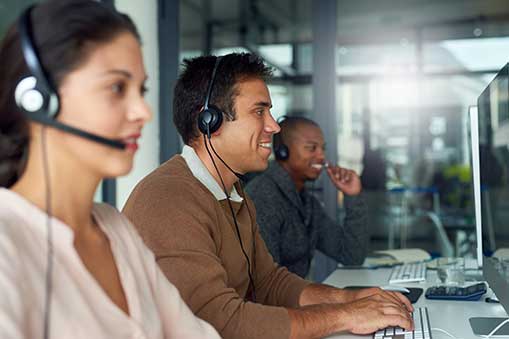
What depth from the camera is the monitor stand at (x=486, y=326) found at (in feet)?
4.81

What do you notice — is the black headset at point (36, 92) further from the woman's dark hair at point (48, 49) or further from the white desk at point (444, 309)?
the white desk at point (444, 309)

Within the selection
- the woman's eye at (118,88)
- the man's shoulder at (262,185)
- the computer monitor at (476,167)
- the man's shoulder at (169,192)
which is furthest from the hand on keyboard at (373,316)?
the man's shoulder at (262,185)

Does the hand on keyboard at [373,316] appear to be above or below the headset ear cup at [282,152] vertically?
below

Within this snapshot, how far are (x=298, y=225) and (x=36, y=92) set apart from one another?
1839mm

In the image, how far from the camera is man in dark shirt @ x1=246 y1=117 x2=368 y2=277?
2.53 metres

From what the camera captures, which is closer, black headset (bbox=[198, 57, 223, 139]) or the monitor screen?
the monitor screen

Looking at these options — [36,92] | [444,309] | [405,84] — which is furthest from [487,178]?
[405,84]

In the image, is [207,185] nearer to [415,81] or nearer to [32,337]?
[32,337]

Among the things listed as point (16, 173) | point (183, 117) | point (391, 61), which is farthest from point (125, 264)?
point (391, 61)

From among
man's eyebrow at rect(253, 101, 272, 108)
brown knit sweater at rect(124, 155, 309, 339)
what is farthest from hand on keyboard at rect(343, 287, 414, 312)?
man's eyebrow at rect(253, 101, 272, 108)

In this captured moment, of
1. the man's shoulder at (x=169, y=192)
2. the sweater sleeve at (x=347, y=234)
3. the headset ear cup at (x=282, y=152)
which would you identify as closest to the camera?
the man's shoulder at (x=169, y=192)

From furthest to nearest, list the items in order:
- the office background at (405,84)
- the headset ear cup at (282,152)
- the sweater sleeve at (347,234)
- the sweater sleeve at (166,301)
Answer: the office background at (405,84) < the headset ear cup at (282,152) < the sweater sleeve at (347,234) < the sweater sleeve at (166,301)

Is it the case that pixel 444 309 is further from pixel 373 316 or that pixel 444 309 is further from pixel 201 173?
pixel 201 173

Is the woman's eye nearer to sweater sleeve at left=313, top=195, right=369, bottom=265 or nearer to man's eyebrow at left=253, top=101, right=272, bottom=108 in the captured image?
man's eyebrow at left=253, top=101, right=272, bottom=108
